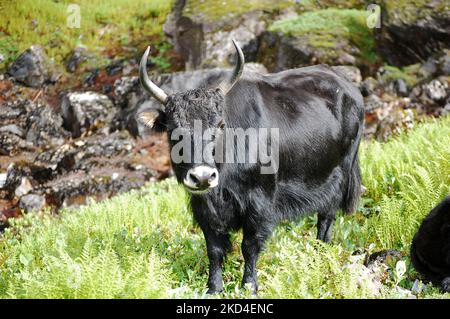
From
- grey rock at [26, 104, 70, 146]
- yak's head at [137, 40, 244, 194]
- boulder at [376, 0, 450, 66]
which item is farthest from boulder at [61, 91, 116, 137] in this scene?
yak's head at [137, 40, 244, 194]

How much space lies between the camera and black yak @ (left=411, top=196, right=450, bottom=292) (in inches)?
148

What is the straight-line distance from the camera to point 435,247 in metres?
3.86

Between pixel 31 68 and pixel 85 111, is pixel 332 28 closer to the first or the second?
pixel 85 111

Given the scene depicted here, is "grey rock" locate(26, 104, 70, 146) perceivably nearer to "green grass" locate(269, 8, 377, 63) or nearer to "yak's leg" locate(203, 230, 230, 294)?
"green grass" locate(269, 8, 377, 63)

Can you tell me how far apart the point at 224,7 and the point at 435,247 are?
29.1 ft

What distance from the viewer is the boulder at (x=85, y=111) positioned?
10.1m

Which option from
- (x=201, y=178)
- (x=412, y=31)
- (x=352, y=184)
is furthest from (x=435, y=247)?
(x=412, y=31)

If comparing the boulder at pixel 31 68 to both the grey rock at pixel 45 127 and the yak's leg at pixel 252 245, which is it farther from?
the yak's leg at pixel 252 245

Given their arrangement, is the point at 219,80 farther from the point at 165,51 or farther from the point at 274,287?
the point at 165,51

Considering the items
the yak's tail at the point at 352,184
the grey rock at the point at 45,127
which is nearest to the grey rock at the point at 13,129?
Result: the grey rock at the point at 45,127

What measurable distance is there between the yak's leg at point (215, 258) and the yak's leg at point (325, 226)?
139 centimetres

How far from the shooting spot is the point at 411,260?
13.4ft

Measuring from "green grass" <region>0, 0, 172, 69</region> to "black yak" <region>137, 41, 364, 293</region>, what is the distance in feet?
18.5
